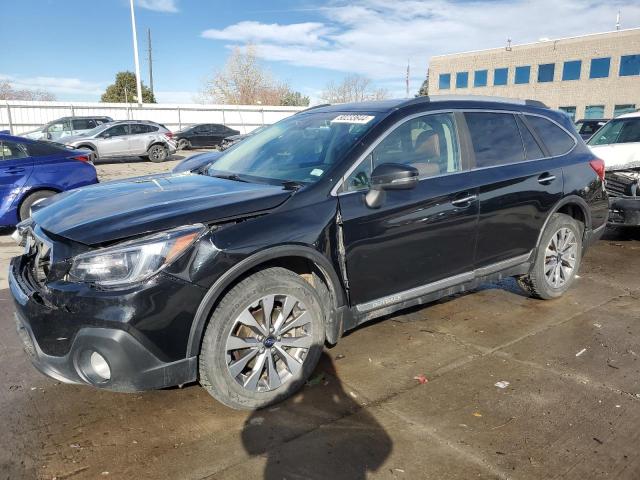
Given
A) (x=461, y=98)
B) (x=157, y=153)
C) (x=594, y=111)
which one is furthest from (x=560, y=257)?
(x=594, y=111)

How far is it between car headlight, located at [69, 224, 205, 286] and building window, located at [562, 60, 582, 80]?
49.4 m

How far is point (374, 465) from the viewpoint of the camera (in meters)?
2.60

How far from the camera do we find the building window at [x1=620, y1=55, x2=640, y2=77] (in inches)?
1586

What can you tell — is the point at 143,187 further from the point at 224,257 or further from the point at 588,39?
the point at 588,39

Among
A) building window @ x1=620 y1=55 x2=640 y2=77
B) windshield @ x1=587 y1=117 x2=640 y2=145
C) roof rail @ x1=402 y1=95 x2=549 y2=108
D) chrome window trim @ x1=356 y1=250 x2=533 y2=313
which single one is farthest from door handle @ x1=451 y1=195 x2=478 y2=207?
building window @ x1=620 y1=55 x2=640 y2=77

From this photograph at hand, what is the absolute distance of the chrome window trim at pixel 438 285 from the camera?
11.5ft

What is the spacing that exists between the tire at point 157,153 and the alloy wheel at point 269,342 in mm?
19031

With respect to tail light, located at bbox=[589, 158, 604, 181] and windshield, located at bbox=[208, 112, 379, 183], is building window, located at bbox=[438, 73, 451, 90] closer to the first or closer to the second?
tail light, located at bbox=[589, 158, 604, 181]

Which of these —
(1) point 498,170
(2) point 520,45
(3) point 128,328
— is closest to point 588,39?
(2) point 520,45

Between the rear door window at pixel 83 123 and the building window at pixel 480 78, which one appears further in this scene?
the building window at pixel 480 78

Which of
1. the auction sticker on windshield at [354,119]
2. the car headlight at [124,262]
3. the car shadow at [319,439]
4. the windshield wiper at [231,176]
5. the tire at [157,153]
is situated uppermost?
the auction sticker on windshield at [354,119]

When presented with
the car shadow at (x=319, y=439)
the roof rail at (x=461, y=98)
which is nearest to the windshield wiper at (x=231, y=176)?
the roof rail at (x=461, y=98)

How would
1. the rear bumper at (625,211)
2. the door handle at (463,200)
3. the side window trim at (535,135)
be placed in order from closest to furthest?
1. the door handle at (463,200)
2. the side window trim at (535,135)
3. the rear bumper at (625,211)

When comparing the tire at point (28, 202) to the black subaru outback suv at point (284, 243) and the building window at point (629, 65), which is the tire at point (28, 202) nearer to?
the black subaru outback suv at point (284, 243)
